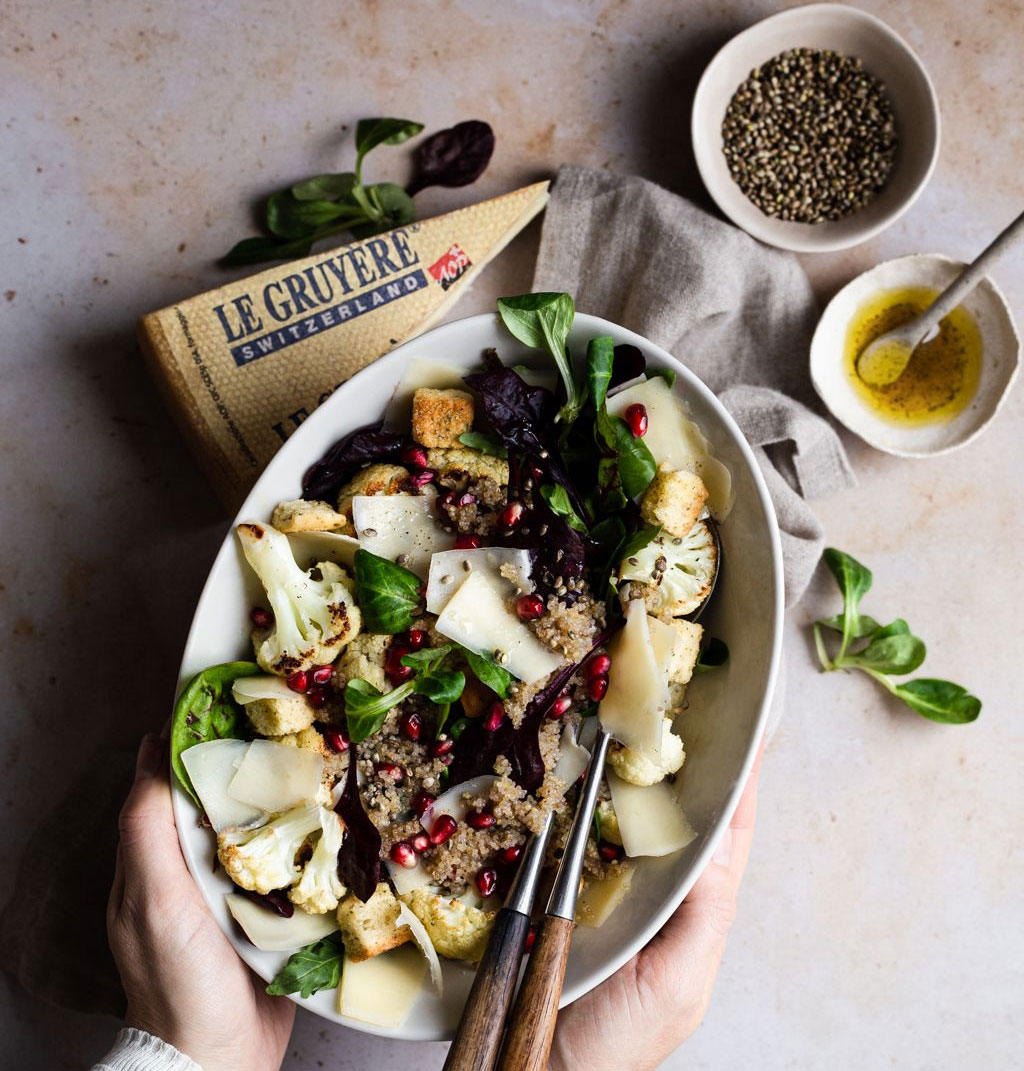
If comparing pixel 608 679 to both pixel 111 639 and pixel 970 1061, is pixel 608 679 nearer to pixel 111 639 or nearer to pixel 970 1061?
pixel 111 639

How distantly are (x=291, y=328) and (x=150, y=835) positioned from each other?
1.54 m

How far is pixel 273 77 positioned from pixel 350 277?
807mm

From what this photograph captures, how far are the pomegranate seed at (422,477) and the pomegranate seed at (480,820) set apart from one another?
834 millimetres

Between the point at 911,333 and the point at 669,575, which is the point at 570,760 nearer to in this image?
the point at 669,575

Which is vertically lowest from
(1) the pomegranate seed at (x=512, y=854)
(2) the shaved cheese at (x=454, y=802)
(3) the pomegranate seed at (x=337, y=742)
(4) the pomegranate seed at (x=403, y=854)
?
(1) the pomegranate seed at (x=512, y=854)

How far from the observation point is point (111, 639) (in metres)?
3.18

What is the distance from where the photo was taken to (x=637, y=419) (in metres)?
2.38

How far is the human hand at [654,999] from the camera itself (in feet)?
8.38

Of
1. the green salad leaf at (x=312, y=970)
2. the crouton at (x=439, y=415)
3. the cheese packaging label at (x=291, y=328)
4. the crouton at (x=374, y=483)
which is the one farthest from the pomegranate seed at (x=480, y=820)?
the cheese packaging label at (x=291, y=328)

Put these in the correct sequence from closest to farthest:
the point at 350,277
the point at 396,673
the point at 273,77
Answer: the point at 396,673 → the point at 350,277 → the point at 273,77

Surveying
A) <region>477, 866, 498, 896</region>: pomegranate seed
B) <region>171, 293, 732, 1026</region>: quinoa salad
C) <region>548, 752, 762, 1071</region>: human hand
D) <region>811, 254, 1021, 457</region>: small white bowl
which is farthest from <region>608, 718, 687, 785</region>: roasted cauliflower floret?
<region>811, 254, 1021, 457</region>: small white bowl

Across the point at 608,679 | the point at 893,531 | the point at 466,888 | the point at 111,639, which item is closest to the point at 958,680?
the point at 893,531

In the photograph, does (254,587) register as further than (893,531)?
No

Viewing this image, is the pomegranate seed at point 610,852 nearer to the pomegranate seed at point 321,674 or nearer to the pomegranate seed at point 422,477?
the pomegranate seed at point 321,674
